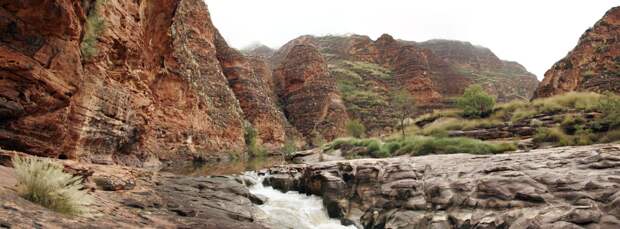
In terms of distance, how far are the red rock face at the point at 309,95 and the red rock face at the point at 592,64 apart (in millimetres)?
41942

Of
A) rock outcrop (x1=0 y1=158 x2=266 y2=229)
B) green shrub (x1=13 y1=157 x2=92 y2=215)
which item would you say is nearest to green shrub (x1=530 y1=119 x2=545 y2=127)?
rock outcrop (x1=0 y1=158 x2=266 y2=229)

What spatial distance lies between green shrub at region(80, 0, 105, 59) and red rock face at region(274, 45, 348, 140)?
5729 cm

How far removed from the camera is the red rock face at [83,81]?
8.56 m

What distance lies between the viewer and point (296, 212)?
1143 cm

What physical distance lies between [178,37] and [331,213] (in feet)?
97.6

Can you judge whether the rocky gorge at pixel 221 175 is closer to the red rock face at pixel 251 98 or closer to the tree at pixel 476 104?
the tree at pixel 476 104

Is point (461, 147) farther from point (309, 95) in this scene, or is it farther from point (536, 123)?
point (309, 95)

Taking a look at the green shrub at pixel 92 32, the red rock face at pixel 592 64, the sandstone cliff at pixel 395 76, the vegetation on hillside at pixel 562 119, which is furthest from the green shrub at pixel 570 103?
the sandstone cliff at pixel 395 76

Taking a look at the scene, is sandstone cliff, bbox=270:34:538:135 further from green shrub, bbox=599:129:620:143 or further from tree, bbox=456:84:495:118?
green shrub, bbox=599:129:620:143

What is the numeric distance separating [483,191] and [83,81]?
12.4 metres

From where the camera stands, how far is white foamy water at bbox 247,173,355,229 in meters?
10.3

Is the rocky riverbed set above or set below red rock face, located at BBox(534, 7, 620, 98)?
below

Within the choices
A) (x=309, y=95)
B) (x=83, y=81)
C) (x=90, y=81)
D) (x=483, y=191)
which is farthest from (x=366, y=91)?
(x=483, y=191)

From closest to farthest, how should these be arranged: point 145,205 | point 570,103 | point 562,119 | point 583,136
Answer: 1. point 145,205
2. point 583,136
3. point 562,119
4. point 570,103
